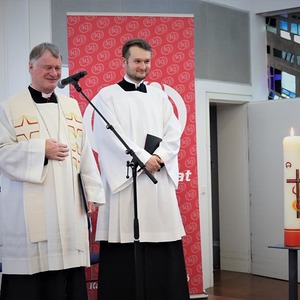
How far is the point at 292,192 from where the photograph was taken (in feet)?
8.11

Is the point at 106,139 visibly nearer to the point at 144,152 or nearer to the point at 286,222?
the point at 144,152

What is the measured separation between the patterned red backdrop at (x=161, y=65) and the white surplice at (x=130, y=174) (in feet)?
2.15

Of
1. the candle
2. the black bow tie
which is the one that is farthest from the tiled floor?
the candle

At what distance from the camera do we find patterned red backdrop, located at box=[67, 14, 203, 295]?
15.5 ft

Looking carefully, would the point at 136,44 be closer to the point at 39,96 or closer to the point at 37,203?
the point at 39,96

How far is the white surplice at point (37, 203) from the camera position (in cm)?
321

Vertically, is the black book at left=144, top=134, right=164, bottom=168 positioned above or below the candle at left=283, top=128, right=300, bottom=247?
above

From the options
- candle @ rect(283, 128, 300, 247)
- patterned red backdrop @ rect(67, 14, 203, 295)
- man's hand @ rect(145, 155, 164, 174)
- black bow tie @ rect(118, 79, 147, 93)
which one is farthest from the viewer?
patterned red backdrop @ rect(67, 14, 203, 295)

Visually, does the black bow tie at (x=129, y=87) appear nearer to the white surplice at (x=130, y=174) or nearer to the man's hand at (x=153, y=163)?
the white surplice at (x=130, y=174)

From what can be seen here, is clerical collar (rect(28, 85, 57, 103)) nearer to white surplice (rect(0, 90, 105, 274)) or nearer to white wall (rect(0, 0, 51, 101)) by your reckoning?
white surplice (rect(0, 90, 105, 274))

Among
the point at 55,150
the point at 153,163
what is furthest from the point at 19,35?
the point at 55,150

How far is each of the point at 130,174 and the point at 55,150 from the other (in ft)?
2.58

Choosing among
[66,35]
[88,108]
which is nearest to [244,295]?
[88,108]

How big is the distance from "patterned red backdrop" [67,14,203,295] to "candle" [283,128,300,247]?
234cm
